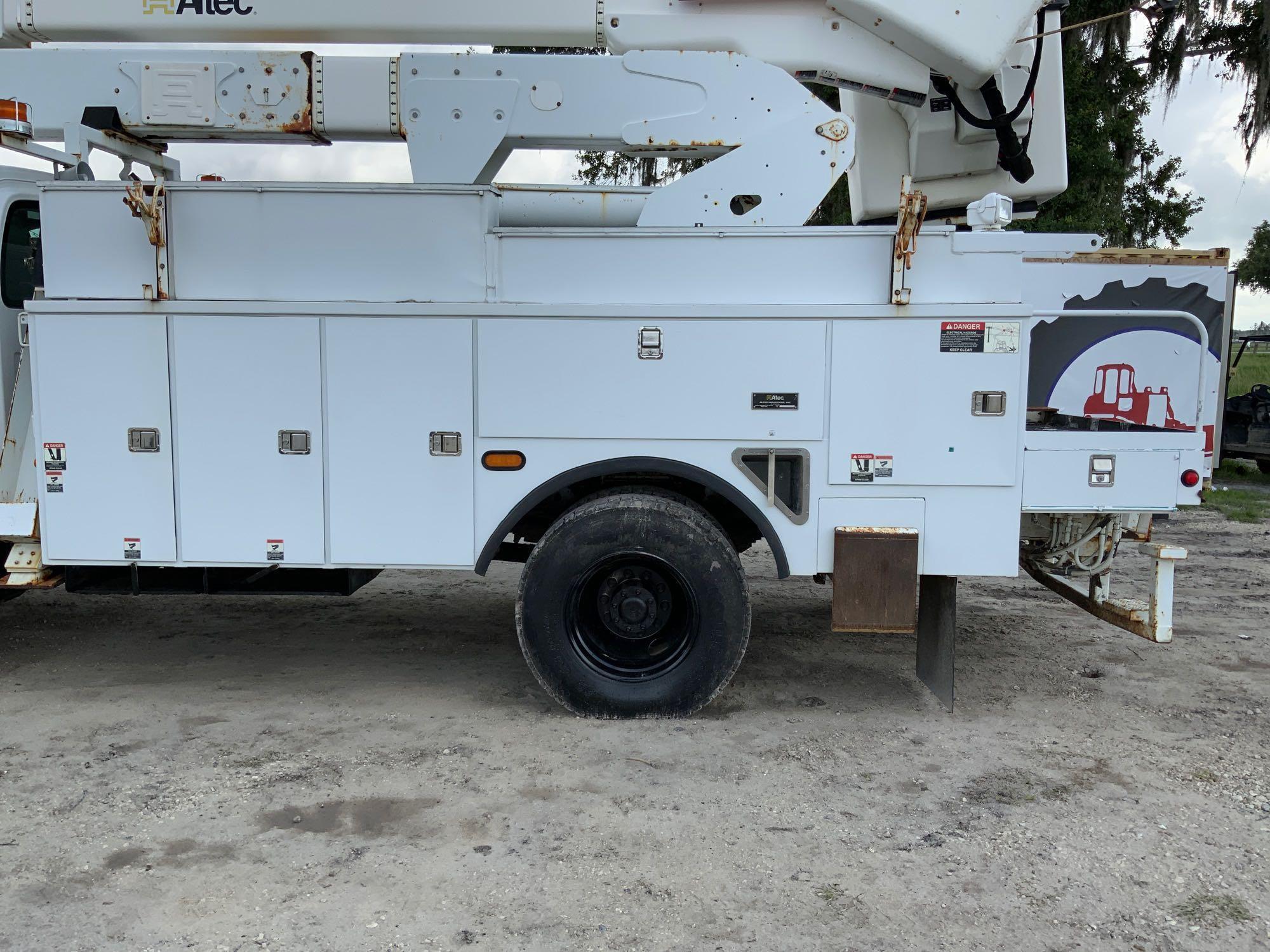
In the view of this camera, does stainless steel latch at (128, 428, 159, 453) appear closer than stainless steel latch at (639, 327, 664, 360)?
No

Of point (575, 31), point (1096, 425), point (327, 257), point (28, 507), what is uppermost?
point (575, 31)

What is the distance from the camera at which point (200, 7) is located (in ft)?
16.4

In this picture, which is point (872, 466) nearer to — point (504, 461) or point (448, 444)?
point (504, 461)

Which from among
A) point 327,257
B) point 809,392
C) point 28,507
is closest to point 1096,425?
point 809,392

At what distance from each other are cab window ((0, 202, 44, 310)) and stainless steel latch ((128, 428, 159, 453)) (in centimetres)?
111

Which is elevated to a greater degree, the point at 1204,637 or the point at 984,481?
the point at 984,481

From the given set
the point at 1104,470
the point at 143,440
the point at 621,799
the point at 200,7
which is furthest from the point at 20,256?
the point at 1104,470

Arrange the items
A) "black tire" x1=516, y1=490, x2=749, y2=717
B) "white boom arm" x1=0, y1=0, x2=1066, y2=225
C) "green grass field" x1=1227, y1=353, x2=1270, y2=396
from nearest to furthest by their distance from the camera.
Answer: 1. "black tire" x1=516, y1=490, x2=749, y2=717
2. "white boom arm" x1=0, y1=0, x2=1066, y2=225
3. "green grass field" x1=1227, y1=353, x2=1270, y2=396

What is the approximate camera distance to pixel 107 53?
5137 mm

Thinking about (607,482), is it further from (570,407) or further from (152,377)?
(152,377)

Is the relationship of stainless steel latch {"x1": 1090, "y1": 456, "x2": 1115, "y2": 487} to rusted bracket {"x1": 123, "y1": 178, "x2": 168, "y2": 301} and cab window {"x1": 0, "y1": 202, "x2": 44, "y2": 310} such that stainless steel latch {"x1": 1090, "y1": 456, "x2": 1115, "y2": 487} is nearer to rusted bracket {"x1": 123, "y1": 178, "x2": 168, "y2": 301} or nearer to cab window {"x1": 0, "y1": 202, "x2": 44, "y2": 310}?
rusted bracket {"x1": 123, "y1": 178, "x2": 168, "y2": 301}

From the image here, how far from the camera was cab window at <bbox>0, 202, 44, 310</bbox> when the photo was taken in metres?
5.16

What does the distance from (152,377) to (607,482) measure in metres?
2.12

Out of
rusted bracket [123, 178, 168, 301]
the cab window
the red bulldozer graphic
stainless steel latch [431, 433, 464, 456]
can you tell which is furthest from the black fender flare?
the red bulldozer graphic
